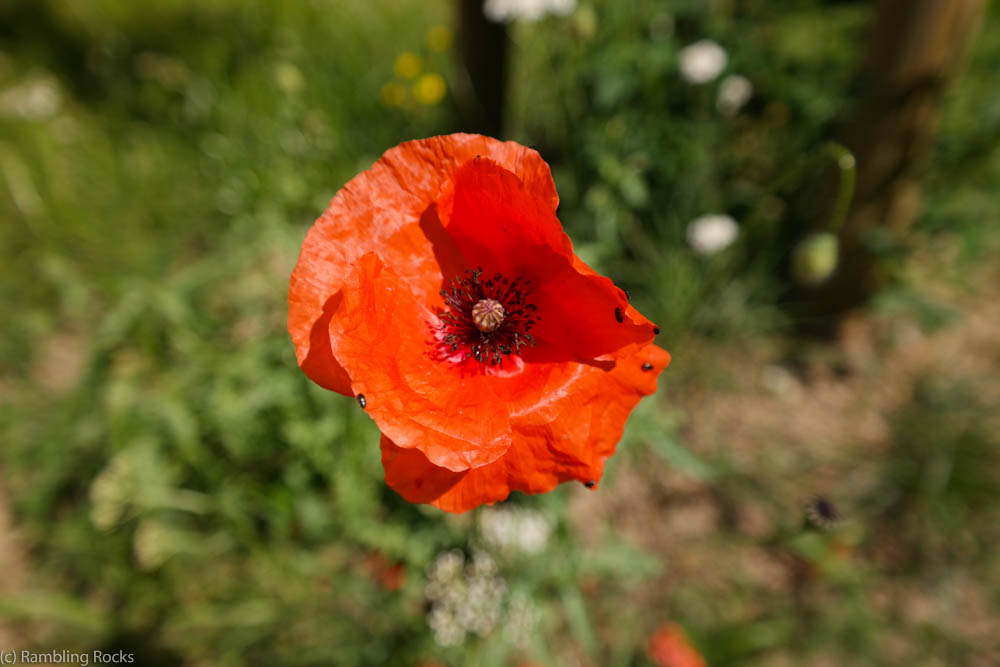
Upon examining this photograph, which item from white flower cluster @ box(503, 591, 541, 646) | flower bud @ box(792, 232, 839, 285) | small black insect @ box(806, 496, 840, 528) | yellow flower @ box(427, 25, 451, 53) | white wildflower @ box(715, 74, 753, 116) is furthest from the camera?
A: yellow flower @ box(427, 25, 451, 53)

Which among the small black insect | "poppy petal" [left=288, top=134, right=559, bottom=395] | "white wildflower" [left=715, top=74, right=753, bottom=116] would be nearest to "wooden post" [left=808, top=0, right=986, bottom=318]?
"white wildflower" [left=715, top=74, right=753, bottom=116]

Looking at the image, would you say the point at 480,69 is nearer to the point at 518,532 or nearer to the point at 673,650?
the point at 518,532

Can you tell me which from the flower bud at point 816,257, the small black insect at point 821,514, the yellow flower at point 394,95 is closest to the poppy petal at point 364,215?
the flower bud at point 816,257

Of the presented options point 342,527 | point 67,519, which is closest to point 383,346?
point 342,527

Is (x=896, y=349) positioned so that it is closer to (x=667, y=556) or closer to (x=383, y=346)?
(x=667, y=556)

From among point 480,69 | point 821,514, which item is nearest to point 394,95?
point 480,69

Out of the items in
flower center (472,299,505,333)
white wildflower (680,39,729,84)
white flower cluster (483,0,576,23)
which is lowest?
flower center (472,299,505,333)

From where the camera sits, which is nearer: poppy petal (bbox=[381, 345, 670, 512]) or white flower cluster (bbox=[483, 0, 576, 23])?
poppy petal (bbox=[381, 345, 670, 512])

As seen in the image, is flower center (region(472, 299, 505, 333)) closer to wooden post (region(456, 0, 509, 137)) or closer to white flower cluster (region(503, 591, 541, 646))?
white flower cluster (region(503, 591, 541, 646))
